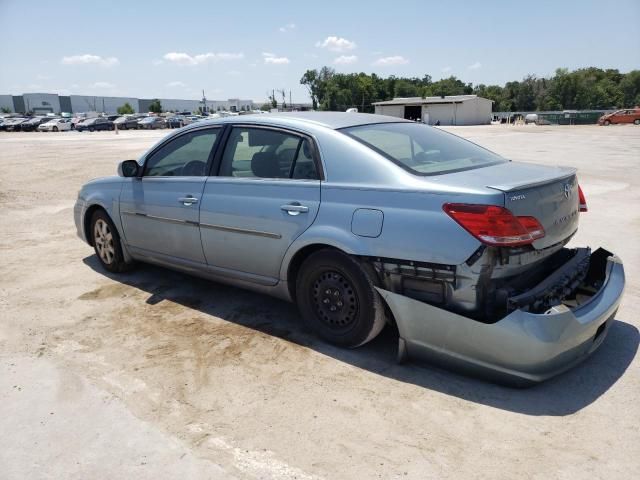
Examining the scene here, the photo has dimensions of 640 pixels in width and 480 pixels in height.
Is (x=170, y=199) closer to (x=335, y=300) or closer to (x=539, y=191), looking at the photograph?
(x=335, y=300)

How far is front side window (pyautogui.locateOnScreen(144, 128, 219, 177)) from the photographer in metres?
4.27

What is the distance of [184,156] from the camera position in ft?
14.7

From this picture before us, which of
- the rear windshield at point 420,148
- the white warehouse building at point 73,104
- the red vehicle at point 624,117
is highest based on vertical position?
the white warehouse building at point 73,104

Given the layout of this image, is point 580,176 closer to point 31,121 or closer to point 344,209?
point 344,209

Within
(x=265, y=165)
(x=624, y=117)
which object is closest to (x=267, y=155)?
(x=265, y=165)

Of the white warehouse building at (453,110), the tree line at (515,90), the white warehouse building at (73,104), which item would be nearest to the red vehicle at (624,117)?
the white warehouse building at (453,110)

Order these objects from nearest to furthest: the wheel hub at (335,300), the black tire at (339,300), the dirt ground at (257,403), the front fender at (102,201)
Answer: the dirt ground at (257,403) < the black tire at (339,300) < the wheel hub at (335,300) < the front fender at (102,201)

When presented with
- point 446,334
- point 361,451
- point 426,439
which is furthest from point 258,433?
point 446,334

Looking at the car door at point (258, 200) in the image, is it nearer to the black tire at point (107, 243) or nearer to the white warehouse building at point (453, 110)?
the black tire at point (107, 243)

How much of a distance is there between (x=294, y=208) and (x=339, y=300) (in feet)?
2.40

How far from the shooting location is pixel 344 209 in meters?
3.26

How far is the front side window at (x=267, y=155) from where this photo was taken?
3.62 metres

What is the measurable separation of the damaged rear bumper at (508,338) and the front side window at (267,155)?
3.82ft

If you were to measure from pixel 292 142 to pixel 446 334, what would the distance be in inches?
71.4
